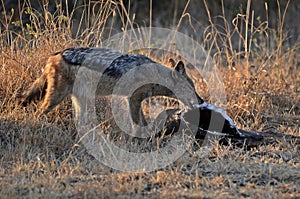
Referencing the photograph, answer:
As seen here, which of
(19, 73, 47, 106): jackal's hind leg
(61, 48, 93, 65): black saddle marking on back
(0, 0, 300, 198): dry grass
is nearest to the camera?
(0, 0, 300, 198): dry grass

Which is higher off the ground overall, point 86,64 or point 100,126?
point 86,64

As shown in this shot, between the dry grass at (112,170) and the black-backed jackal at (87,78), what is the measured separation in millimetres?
229

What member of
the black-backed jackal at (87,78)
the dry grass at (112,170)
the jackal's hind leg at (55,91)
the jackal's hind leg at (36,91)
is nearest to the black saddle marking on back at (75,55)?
the black-backed jackal at (87,78)

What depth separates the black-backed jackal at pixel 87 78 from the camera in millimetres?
5855

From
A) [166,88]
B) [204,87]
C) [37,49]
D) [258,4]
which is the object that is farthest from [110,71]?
[258,4]

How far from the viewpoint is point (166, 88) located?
6.13 meters

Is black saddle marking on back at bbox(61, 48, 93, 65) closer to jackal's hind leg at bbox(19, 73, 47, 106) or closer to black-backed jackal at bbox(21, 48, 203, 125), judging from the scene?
black-backed jackal at bbox(21, 48, 203, 125)

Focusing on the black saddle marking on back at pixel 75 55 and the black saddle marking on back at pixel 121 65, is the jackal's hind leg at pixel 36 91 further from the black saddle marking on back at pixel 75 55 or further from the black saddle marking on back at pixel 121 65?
the black saddle marking on back at pixel 121 65

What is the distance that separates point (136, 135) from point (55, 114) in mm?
958

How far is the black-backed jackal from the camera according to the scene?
5855 millimetres

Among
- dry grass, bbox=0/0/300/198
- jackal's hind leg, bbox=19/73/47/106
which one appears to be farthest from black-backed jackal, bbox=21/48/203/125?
dry grass, bbox=0/0/300/198

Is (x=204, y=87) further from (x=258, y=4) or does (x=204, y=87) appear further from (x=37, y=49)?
(x=258, y=4)

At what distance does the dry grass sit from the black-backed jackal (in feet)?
0.75

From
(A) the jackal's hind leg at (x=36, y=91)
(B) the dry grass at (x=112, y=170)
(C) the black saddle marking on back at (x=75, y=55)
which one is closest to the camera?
(B) the dry grass at (x=112, y=170)
